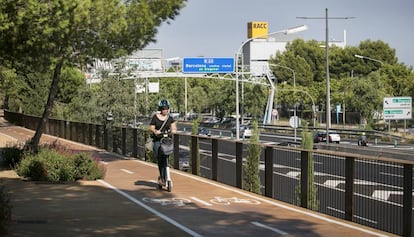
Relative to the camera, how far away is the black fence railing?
884 cm

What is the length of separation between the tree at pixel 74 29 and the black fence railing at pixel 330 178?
130 inches

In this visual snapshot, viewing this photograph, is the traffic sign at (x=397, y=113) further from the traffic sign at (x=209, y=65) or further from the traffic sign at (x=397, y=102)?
the traffic sign at (x=209, y=65)

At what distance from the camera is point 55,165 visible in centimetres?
1353

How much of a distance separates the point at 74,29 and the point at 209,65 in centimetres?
4419

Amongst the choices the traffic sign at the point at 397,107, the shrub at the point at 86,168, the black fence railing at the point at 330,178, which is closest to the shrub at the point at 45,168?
the shrub at the point at 86,168

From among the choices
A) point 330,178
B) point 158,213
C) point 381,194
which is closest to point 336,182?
point 330,178

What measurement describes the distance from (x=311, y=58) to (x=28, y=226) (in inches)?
3699

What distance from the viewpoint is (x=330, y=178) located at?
35.7 feet

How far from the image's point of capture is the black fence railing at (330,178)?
884 centimetres

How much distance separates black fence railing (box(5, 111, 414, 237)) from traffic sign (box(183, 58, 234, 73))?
1565 inches

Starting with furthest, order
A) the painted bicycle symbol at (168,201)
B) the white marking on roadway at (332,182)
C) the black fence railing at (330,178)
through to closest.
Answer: the painted bicycle symbol at (168,201) < the white marking on roadway at (332,182) < the black fence railing at (330,178)

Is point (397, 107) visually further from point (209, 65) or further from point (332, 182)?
point (332, 182)

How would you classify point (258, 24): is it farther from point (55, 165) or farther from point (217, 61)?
point (55, 165)

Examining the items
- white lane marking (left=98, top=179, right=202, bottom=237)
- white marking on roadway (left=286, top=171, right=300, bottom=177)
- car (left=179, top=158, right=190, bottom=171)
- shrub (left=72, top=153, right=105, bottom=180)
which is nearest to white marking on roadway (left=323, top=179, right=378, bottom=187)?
white marking on roadway (left=286, top=171, right=300, bottom=177)
